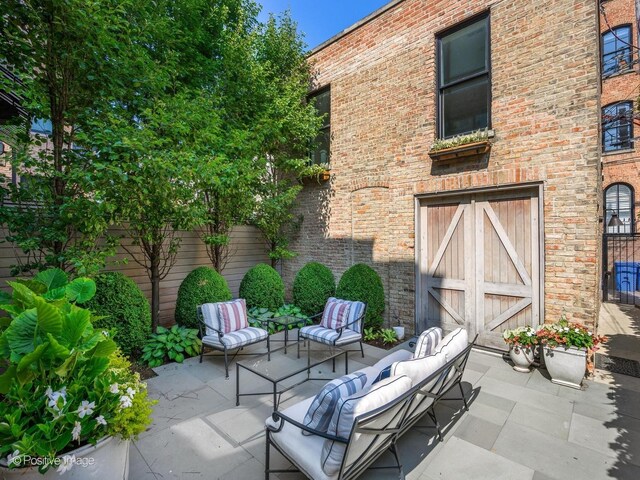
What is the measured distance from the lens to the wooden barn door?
4.48m

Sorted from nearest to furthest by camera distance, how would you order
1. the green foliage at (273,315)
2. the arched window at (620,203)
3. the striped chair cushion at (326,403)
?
the striped chair cushion at (326,403)
the green foliage at (273,315)
the arched window at (620,203)

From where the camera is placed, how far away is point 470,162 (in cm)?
489

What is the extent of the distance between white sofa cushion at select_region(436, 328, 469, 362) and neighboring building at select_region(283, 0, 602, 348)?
209 cm

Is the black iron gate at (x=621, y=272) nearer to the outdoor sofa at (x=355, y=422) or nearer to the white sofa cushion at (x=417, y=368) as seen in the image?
the white sofa cushion at (x=417, y=368)

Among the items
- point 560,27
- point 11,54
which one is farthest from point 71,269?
point 560,27

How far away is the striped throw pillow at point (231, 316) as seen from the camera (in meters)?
4.66

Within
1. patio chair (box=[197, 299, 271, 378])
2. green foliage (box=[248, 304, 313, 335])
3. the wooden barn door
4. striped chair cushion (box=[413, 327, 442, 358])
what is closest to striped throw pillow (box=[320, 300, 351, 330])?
green foliage (box=[248, 304, 313, 335])

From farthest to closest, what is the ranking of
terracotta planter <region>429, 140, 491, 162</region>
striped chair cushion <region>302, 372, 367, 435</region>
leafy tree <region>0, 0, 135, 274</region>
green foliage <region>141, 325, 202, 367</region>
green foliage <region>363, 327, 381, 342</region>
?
1. green foliage <region>363, 327, 381, 342</region>
2. terracotta planter <region>429, 140, 491, 162</region>
3. green foliage <region>141, 325, 202, 367</region>
4. leafy tree <region>0, 0, 135, 274</region>
5. striped chair cushion <region>302, 372, 367, 435</region>

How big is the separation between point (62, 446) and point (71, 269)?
121 inches

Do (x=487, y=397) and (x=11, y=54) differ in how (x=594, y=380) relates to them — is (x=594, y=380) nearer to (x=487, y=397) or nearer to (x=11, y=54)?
(x=487, y=397)

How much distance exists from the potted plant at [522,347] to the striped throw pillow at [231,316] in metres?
3.94

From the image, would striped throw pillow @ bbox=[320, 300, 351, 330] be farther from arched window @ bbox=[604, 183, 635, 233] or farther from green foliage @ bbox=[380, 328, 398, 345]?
arched window @ bbox=[604, 183, 635, 233]

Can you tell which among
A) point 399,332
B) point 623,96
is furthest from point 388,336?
point 623,96

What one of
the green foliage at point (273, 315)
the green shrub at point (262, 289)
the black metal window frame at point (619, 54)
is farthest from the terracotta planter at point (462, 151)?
the black metal window frame at point (619, 54)
